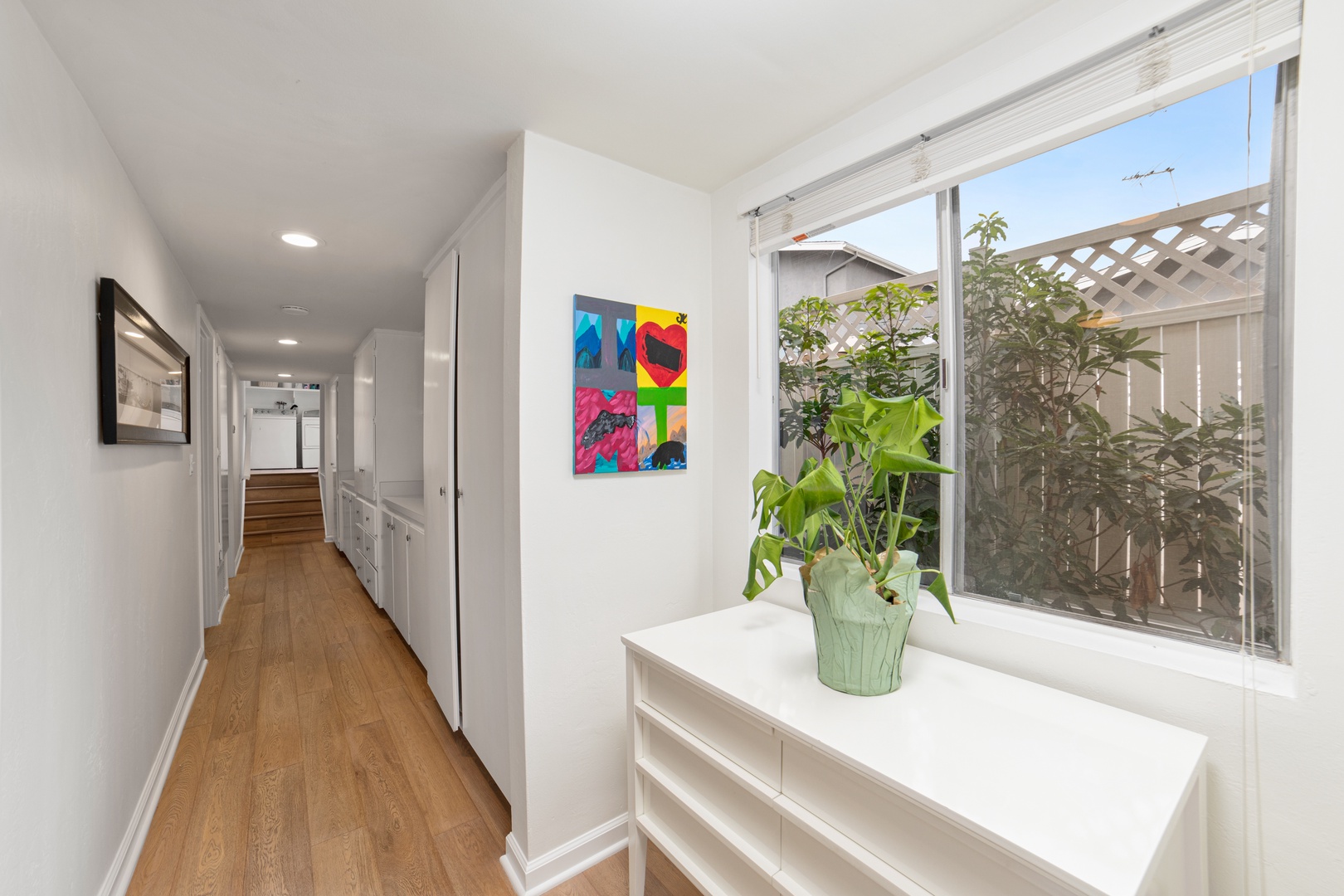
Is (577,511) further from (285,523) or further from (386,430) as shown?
(285,523)

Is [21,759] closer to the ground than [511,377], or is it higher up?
closer to the ground

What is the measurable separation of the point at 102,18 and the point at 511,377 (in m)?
1.12

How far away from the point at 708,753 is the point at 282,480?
31.1 feet

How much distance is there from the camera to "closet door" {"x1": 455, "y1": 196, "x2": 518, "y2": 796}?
192cm

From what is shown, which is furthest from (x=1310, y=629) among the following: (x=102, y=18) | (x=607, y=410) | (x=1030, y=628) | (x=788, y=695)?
(x=102, y=18)

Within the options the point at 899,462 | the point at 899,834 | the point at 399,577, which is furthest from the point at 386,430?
the point at 899,834

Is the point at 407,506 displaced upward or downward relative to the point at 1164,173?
downward

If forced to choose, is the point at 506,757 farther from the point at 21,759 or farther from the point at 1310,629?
the point at 1310,629

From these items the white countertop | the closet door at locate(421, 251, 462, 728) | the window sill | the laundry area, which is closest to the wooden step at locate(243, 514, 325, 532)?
the laundry area

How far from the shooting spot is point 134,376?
70.6 inches

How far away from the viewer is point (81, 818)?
1337 millimetres

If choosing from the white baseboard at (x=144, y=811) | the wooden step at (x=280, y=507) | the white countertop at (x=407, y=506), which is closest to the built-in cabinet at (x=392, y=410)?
the white countertop at (x=407, y=506)

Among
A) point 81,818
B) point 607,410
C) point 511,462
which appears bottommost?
point 81,818

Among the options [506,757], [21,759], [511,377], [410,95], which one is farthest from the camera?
[506,757]
